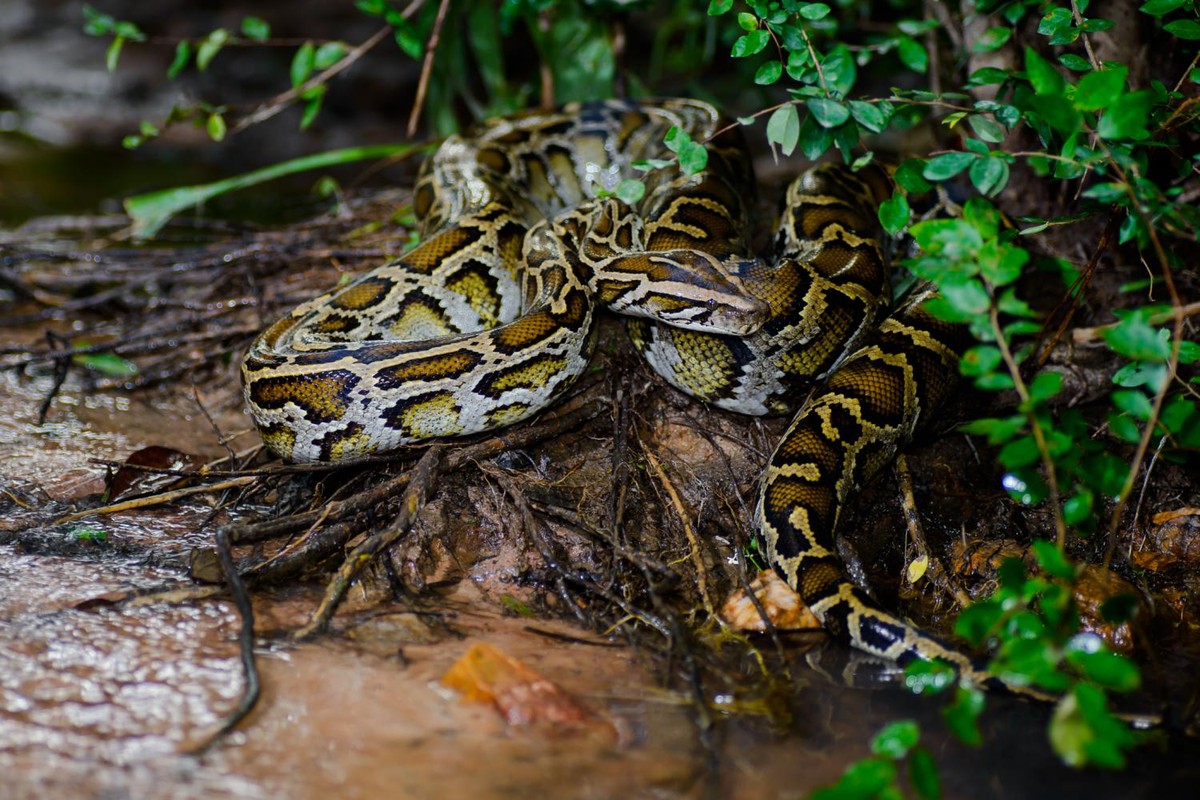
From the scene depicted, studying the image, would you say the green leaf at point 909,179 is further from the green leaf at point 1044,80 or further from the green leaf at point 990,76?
the green leaf at point 1044,80

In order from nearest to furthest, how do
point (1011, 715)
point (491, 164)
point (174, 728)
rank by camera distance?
point (174, 728)
point (1011, 715)
point (491, 164)

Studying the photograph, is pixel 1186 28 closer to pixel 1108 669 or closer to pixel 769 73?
pixel 769 73

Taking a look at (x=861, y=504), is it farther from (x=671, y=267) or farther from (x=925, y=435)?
(x=671, y=267)

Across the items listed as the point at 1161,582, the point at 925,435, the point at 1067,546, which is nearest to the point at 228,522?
the point at 925,435

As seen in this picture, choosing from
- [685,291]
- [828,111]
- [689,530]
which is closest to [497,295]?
[685,291]

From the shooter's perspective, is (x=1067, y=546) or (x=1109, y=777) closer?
(x=1109, y=777)

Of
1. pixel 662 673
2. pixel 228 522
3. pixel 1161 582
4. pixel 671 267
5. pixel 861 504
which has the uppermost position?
pixel 671 267

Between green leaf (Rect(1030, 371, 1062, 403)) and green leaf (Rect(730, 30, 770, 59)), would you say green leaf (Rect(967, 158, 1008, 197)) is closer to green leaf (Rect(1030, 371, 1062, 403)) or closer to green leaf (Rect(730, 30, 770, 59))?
green leaf (Rect(1030, 371, 1062, 403))

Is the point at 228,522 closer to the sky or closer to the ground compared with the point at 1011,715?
closer to the sky
